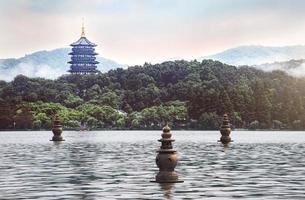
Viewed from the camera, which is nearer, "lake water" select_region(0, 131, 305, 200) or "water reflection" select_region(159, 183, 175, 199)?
"water reflection" select_region(159, 183, 175, 199)

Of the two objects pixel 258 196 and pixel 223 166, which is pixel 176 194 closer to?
pixel 258 196

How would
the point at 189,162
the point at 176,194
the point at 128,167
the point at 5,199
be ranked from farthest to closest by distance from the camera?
the point at 189,162
the point at 128,167
the point at 176,194
the point at 5,199

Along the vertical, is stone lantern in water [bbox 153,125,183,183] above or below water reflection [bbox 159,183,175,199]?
above

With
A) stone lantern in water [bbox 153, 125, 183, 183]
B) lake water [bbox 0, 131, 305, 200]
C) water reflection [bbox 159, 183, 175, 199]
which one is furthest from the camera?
stone lantern in water [bbox 153, 125, 183, 183]

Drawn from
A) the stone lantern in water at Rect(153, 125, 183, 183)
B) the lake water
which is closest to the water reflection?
the lake water

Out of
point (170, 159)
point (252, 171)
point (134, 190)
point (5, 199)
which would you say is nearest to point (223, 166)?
point (252, 171)

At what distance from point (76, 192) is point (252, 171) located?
1522 cm

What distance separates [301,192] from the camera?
32.8 m

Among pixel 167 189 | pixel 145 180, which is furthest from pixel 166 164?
pixel 167 189

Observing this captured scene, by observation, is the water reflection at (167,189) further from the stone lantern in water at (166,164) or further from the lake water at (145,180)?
the stone lantern in water at (166,164)

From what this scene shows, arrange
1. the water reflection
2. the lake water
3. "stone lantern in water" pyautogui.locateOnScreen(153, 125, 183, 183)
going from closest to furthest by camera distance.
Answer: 1. the water reflection
2. the lake water
3. "stone lantern in water" pyautogui.locateOnScreen(153, 125, 183, 183)

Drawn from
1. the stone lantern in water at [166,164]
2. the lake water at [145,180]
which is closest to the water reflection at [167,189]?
the lake water at [145,180]

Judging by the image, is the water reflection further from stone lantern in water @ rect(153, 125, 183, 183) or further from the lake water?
stone lantern in water @ rect(153, 125, 183, 183)

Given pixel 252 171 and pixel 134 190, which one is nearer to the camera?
pixel 134 190
